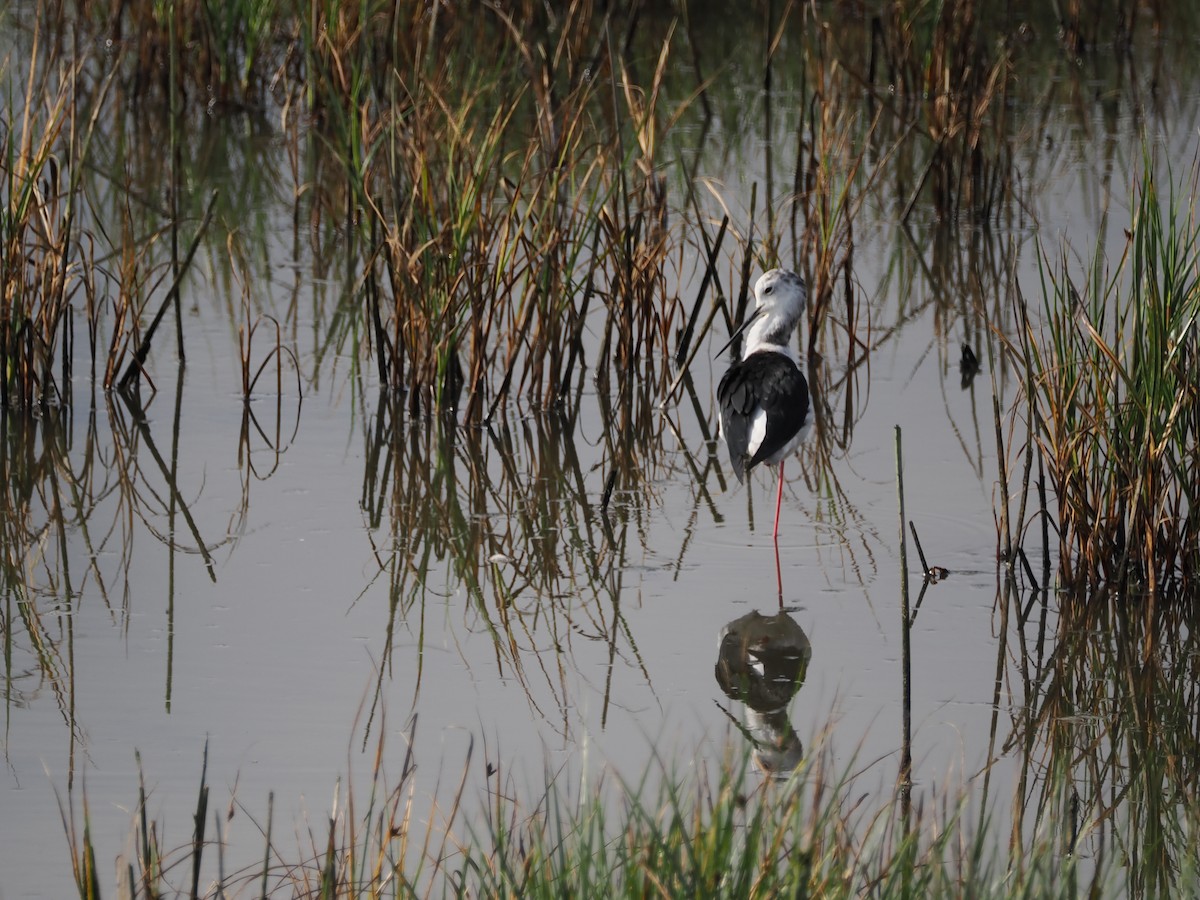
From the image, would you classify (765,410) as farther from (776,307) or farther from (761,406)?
(776,307)

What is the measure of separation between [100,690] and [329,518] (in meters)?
1.29

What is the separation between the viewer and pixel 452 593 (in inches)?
177

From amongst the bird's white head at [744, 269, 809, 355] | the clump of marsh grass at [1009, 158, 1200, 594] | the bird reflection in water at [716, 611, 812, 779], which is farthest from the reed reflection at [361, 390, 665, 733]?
the clump of marsh grass at [1009, 158, 1200, 594]

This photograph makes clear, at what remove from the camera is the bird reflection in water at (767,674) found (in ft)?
11.8

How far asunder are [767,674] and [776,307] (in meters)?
1.75

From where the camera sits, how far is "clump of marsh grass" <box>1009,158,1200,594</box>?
406 centimetres

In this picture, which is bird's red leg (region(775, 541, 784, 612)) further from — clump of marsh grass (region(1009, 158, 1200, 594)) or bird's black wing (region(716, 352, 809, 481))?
clump of marsh grass (region(1009, 158, 1200, 594))

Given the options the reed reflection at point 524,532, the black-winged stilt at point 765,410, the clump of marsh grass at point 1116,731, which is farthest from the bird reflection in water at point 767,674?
the black-winged stilt at point 765,410

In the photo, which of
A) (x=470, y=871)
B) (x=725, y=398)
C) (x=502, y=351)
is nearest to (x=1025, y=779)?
(x=470, y=871)

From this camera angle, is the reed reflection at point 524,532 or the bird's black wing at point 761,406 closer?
the reed reflection at point 524,532

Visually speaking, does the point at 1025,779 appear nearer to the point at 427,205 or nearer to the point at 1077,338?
the point at 1077,338

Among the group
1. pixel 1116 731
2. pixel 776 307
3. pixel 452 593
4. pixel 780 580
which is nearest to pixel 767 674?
pixel 780 580

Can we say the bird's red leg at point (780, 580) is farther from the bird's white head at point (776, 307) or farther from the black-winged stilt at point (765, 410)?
the bird's white head at point (776, 307)

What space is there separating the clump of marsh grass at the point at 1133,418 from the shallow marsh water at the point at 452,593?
24 centimetres
